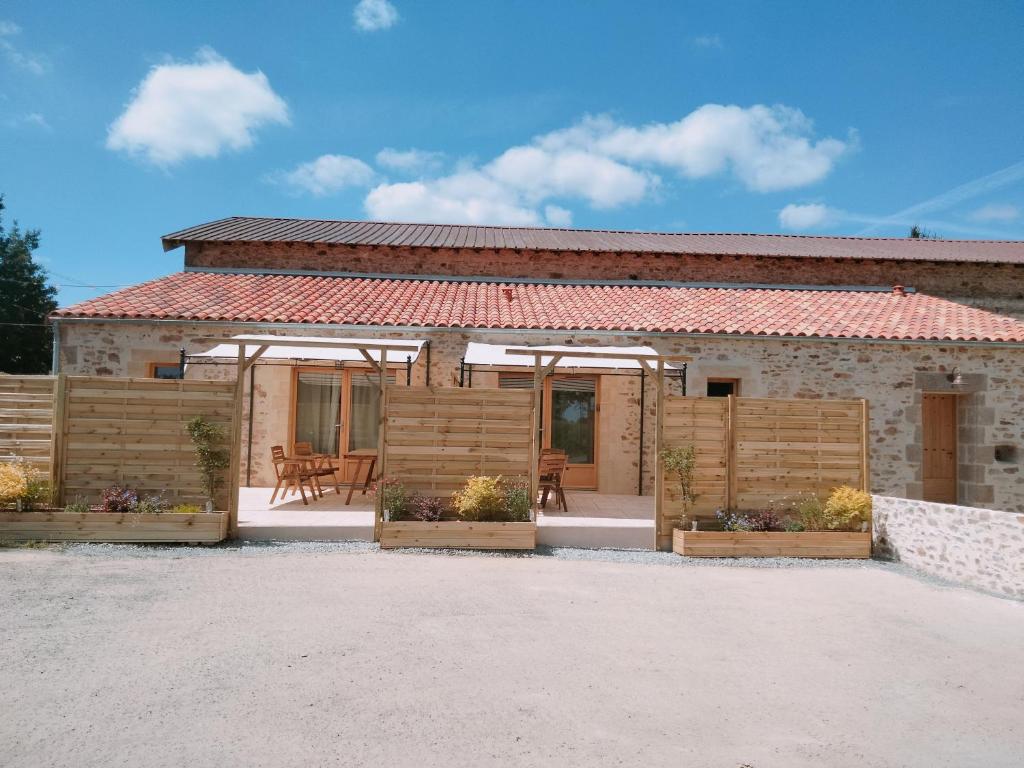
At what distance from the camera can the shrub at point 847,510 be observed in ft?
25.0

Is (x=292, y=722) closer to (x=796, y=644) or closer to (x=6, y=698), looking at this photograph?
(x=6, y=698)

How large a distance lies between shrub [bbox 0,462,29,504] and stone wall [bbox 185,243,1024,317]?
890 cm

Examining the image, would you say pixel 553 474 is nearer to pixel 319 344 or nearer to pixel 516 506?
pixel 516 506

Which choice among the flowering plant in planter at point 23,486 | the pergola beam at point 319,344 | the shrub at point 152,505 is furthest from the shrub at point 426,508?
the flowering plant in planter at point 23,486

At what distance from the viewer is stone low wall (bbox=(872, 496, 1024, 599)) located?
6.01m

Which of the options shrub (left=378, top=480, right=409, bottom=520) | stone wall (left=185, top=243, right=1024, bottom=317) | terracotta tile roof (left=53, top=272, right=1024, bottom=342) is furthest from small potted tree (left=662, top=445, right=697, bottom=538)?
stone wall (left=185, top=243, right=1024, bottom=317)

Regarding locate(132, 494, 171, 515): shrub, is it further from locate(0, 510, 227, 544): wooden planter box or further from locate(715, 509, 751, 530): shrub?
locate(715, 509, 751, 530): shrub

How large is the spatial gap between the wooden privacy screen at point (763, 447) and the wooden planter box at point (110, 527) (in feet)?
16.6

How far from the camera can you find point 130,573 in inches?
240

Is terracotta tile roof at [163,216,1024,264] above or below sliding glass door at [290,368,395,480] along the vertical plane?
above

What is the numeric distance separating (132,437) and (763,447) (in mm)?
7173

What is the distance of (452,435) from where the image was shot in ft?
25.6

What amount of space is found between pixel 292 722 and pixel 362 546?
4.23 metres

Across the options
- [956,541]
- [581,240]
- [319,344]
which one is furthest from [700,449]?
[581,240]
